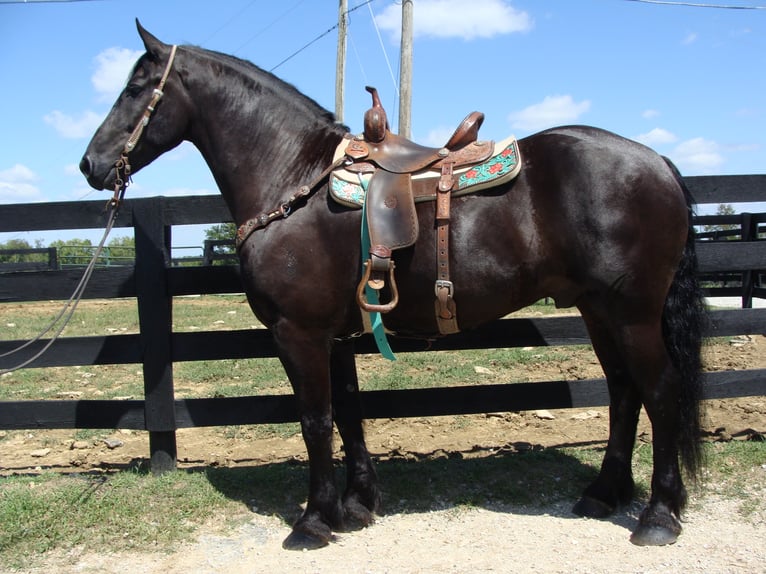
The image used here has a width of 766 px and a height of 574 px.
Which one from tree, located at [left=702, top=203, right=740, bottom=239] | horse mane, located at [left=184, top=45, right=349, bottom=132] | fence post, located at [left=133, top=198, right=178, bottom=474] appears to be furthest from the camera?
tree, located at [left=702, top=203, right=740, bottom=239]

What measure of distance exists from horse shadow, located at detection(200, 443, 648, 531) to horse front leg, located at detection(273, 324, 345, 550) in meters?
0.28

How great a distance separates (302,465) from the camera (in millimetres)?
4043

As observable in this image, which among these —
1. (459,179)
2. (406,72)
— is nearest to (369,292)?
(459,179)

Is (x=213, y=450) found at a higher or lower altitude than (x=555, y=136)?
lower

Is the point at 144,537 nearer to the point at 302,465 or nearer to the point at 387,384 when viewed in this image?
the point at 302,465

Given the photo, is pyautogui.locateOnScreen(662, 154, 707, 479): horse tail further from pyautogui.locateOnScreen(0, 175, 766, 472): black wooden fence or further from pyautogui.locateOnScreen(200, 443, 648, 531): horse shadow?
pyautogui.locateOnScreen(0, 175, 766, 472): black wooden fence

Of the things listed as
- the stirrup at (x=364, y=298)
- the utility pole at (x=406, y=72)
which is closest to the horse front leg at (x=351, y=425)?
the stirrup at (x=364, y=298)

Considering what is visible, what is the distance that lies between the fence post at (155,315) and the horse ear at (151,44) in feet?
3.20

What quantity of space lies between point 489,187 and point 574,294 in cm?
69

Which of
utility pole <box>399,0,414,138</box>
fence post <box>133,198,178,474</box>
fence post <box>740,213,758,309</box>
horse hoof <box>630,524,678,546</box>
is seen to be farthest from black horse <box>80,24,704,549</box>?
utility pole <box>399,0,414,138</box>

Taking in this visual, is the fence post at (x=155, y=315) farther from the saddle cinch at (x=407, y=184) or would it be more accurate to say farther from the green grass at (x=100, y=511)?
the saddle cinch at (x=407, y=184)

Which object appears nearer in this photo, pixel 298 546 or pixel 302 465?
pixel 298 546

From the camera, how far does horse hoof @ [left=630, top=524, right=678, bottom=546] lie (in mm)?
2915

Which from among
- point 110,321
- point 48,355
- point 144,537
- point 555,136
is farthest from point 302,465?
point 110,321
